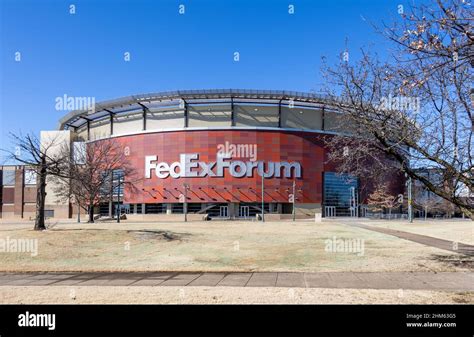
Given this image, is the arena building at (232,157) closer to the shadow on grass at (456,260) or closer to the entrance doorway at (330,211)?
the entrance doorway at (330,211)

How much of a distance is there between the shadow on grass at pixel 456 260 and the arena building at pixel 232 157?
2033 inches

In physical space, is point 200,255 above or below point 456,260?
below

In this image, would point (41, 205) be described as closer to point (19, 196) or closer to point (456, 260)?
point (456, 260)

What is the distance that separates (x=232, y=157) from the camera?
71250mm

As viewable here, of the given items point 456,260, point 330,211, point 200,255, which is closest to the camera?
point 456,260

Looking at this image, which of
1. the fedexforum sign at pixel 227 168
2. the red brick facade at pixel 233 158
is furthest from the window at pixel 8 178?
the fedexforum sign at pixel 227 168

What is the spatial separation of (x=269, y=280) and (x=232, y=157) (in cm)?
6013

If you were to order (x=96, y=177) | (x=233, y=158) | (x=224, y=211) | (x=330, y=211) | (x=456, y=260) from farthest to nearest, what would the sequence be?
(x=330, y=211) → (x=224, y=211) → (x=233, y=158) → (x=96, y=177) → (x=456, y=260)

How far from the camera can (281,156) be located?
7175 cm

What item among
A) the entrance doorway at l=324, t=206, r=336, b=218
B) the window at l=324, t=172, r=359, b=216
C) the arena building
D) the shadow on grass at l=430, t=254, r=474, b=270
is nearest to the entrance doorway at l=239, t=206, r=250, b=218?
the arena building

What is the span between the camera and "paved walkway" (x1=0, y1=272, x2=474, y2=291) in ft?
34.0

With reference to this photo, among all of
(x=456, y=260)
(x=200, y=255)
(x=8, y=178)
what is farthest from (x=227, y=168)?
(x=8, y=178)

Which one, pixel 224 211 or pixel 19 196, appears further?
pixel 19 196

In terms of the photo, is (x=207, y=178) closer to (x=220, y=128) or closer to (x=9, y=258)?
(x=220, y=128)
